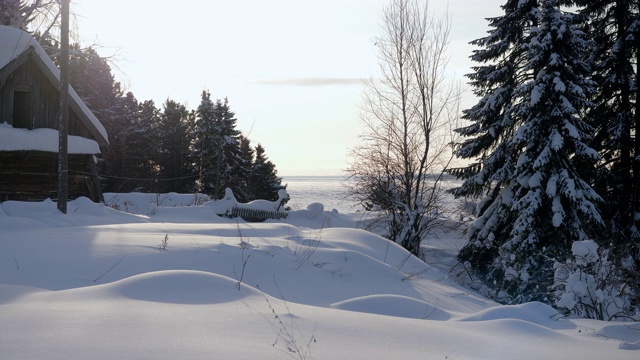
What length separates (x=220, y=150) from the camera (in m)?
42.8

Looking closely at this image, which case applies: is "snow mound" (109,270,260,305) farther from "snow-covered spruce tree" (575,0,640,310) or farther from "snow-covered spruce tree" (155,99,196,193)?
"snow-covered spruce tree" (155,99,196,193)

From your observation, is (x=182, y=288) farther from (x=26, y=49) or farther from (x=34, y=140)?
(x=26, y=49)

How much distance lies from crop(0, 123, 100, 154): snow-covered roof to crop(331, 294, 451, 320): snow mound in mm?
14323

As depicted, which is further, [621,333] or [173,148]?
[173,148]

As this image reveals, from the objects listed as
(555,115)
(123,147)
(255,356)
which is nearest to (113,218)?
(255,356)

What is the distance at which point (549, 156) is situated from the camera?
1664 cm

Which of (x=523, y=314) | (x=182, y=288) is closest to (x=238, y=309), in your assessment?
(x=182, y=288)

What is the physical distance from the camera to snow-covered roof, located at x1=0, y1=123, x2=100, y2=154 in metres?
16.3

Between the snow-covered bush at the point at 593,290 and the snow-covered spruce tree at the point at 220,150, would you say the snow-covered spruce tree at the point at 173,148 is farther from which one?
the snow-covered bush at the point at 593,290

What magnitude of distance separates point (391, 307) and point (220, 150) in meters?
38.1

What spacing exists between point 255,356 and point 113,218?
12.3m

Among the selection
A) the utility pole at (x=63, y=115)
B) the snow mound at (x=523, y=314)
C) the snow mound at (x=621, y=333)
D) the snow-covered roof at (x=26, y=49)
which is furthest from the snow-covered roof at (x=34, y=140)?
the snow mound at (x=621, y=333)

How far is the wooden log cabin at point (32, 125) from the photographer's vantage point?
659 inches

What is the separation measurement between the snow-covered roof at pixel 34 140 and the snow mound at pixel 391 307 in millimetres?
14323
